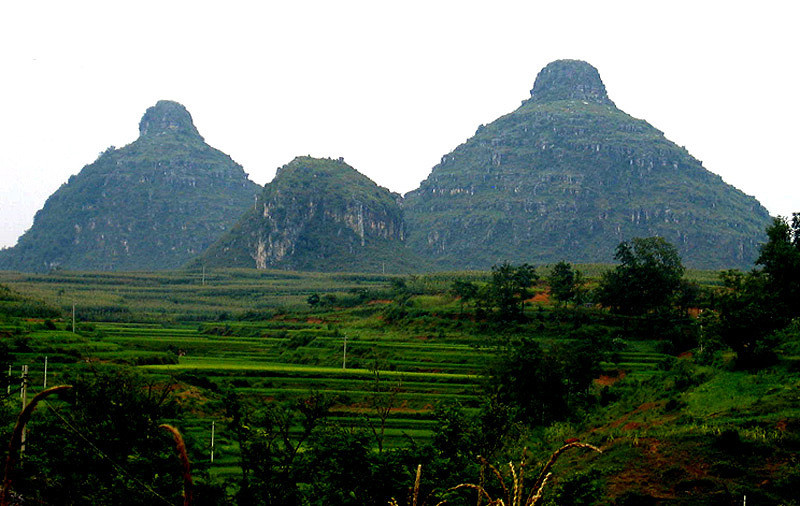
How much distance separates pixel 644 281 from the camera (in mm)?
65875

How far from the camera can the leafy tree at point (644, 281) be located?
65.6 metres

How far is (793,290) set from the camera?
125ft

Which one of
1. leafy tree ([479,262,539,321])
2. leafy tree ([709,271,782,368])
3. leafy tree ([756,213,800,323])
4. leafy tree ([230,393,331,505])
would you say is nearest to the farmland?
leafy tree ([230,393,331,505])

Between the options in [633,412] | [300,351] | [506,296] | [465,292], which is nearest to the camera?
[633,412]

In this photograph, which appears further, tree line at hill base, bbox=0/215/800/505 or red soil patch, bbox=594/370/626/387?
red soil patch, bbox=594/370/626/387

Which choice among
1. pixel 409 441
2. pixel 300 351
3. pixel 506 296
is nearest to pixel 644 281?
pixel 506 296

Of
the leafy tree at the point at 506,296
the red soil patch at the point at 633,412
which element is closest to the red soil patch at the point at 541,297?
the leafy tree at the point at 506,296

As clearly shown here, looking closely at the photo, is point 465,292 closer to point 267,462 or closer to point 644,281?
point 644,281

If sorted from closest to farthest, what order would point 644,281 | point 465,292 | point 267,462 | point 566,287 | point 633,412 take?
point 267,462
point 633,412
point 644,281
point 566,287
point 465,292

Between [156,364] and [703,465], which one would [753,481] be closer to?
[703,465]

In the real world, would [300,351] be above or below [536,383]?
below

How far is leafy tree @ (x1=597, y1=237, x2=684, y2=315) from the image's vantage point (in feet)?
215

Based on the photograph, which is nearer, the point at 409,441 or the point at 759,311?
the point at 409,441

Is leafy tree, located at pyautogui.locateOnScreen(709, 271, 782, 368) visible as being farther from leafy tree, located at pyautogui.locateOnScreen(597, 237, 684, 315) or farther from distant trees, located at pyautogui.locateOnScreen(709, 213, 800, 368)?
leafy tree, located at pyautogui.locateOnScreen(597, 237, 684, 315)
